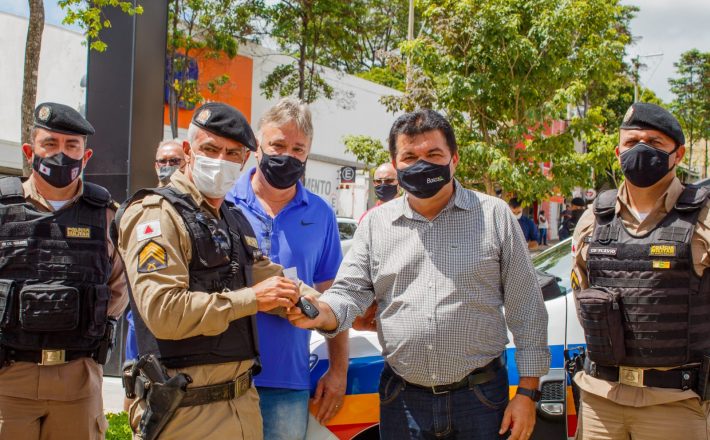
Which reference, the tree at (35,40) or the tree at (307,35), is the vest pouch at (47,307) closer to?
the tree at (35,40)

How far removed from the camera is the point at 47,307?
3092 mm

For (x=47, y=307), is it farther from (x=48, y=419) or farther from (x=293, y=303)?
(x=293, y=303)

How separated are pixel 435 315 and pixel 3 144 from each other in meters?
14.2

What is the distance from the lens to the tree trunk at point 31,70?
5.80 m

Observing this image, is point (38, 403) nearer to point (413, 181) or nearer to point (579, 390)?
point (413, 181)

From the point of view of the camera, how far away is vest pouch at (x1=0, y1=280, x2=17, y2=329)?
308 centimetres

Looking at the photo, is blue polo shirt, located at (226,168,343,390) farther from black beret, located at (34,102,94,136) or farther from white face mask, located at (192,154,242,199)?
black beret, located at (34,102,94,136)

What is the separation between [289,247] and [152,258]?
886mm

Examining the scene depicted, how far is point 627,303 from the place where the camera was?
2803mm

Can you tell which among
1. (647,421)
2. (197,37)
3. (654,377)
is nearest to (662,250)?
(654,377)

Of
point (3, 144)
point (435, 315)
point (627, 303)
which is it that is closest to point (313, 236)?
point (435, 315)

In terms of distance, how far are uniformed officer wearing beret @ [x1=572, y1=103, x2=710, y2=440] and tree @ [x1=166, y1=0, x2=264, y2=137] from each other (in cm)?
1326

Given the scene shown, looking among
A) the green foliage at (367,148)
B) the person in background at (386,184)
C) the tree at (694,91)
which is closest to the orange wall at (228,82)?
the green foliage at (367,148)

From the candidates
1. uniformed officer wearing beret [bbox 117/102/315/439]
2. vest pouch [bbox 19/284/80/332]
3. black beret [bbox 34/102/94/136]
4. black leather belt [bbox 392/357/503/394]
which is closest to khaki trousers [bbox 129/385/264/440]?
uniformed officer wearing beret [bbox 117/102/315/439]
